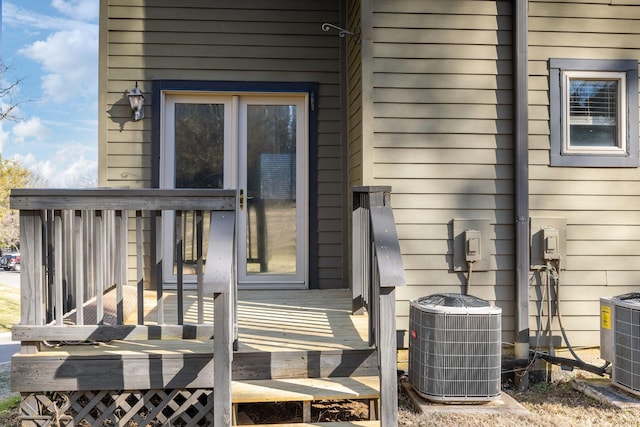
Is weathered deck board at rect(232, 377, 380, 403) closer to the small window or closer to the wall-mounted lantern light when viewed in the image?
the small window

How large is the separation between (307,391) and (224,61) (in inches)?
127

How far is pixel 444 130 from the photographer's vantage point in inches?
151

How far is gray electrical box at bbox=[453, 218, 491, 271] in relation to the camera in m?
3.78

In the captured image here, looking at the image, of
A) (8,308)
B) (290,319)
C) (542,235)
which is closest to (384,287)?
(290,319)

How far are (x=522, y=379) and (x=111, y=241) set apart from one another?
328 centimetres

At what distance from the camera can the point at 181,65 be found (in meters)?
4.71

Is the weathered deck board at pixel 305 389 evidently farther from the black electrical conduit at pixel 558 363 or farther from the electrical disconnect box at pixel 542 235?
the electrical disconnect box at pixel 542 235

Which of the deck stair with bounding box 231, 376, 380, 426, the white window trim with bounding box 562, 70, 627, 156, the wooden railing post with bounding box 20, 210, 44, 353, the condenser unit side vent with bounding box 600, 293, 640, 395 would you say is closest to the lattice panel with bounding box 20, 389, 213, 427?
the deck stair with bounding box 231, 376, 380, 426

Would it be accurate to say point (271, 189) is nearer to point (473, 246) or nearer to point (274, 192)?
point (274, 192)

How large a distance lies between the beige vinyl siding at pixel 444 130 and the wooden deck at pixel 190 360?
0.89 meters

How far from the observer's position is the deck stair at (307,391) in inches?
107

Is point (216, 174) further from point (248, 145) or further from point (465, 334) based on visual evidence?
point (465, 334)

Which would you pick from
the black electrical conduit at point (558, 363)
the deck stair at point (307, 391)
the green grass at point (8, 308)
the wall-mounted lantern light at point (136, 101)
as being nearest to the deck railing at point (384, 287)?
the deck stair at point (307, 391)

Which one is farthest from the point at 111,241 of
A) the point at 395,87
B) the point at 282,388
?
the point at 395,87
